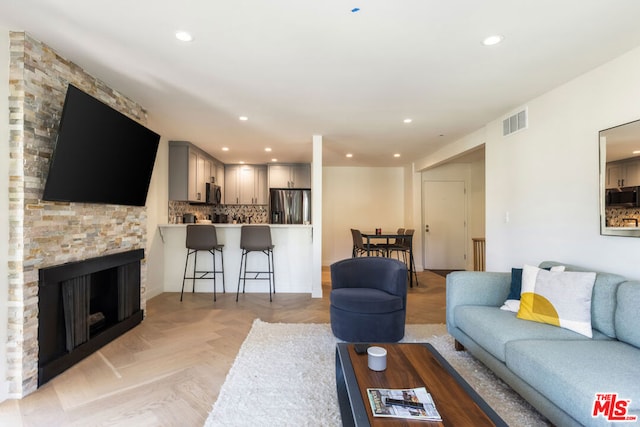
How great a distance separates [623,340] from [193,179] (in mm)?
5398

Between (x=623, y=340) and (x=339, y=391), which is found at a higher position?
(x=623, y=340)

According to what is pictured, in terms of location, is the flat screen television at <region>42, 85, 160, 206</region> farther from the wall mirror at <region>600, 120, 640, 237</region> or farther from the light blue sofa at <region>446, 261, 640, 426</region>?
the wall mirror at <region>600, 120, 640, 237</region>

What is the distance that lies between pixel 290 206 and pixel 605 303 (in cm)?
516

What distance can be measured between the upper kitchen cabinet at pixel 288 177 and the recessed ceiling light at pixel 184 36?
458 cm

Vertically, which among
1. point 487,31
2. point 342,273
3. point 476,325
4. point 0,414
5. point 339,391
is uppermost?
point 487,31

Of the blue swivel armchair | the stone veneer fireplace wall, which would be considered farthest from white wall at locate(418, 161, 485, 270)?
the stone veneer fireplace wall

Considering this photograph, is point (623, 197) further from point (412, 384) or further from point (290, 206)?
point (290, 206)

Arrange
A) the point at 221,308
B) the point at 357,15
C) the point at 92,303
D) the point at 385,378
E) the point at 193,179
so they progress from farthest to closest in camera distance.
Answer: the point at 193,179, the point at 221,308, the point at 92,303, the point at 357,15, the point at 385,378

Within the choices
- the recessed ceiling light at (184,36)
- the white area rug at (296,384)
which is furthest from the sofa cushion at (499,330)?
the recessed ceiling light at (184,36)

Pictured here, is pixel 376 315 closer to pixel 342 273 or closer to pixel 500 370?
pixel 342 273

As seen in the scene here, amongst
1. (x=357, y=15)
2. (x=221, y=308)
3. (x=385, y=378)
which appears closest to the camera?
(x=385, y=378)

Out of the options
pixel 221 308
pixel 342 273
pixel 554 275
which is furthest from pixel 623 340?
pixel 221 308

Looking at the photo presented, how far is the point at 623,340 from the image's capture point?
185cm

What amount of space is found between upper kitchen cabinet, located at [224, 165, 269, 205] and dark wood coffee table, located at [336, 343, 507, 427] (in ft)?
17.2
